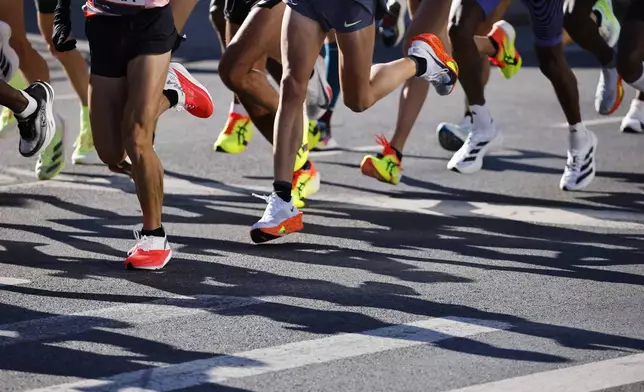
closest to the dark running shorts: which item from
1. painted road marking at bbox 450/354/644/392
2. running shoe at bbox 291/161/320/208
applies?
running shoe at bbox 291/161/320/208

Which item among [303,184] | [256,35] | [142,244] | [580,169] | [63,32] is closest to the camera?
[142,244]

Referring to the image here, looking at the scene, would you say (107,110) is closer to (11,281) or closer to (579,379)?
(11,281)

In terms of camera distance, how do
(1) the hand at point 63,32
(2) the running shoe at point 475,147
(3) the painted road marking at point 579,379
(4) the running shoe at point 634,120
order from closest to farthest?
(3) the painted road marking at point 579,379
(1) the hand at point 63,32
(2) the running shoe at point 475,147
(4) the running shoe at point 634,120

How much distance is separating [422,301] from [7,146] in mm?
5017

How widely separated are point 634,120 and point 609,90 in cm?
88

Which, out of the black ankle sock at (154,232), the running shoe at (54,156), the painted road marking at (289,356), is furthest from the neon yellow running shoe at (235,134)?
the painted road marking at (289,356)

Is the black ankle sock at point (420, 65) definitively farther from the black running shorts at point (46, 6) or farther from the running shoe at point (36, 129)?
the black running shorts at point (46, 6)

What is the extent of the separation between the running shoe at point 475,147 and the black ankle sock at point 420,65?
106 centimetres

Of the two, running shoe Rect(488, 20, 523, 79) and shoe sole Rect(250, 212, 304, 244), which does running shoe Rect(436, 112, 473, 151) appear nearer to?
running shoe Rect(488, 20, 523, 79)

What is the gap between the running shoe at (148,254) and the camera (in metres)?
6.58

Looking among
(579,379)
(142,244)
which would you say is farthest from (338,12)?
(579,379)

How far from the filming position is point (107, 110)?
262 inches

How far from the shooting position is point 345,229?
301 inches

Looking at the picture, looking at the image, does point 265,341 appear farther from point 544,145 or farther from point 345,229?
point 544,145
